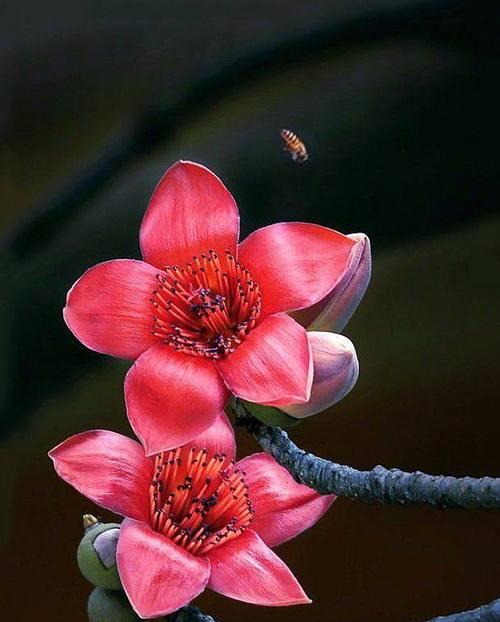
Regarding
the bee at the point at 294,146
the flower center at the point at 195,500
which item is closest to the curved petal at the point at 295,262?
the flower center at the point at 195,500

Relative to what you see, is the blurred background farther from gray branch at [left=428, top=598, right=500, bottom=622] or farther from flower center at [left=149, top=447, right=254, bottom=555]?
gray branch at [left=428, top=598, right=500, bottom=622]

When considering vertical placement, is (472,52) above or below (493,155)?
above

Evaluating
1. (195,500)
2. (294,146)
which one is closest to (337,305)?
(195,500)

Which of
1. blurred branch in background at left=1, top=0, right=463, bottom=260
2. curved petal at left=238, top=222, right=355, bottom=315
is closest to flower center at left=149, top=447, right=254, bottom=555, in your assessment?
curved petal at left=238, top=222, right=355, bottom=315

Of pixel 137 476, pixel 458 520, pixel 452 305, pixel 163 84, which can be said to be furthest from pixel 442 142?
pixel 137 476

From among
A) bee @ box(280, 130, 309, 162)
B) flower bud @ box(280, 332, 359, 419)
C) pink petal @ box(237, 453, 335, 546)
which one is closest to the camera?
flower bud @ box(280, 332, 359, 419)

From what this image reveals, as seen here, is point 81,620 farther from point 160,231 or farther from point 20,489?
point 160,231

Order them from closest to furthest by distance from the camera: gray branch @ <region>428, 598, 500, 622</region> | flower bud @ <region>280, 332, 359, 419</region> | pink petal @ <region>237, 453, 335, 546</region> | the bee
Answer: gray branch @ <region>428, 598, 500, 622</region>, flower bud @ <region>280, 332, 359, 419</region>, pink petal @ <region>237, 453, 335, 546</region>, the bee
